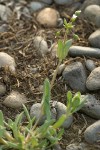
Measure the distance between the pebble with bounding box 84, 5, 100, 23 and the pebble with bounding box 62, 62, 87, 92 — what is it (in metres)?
0.63

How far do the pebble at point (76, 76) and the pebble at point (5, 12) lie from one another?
834mm

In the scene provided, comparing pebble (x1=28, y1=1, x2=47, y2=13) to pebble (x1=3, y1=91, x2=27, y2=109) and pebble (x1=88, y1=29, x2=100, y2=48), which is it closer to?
pebble (x1=88, y1=29, x2=100, y2=48)

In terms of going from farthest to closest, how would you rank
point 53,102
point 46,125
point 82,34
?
point 82,34
point 53,102
point 46,125

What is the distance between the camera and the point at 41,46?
2.80m

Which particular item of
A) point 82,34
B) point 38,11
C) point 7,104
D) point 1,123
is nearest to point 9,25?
point 38,11

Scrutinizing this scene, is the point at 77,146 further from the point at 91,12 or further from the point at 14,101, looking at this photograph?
the point at 91,12

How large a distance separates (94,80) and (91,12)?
812 millimetres

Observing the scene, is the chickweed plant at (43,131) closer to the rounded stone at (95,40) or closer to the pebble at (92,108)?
the pebble at (92,108)

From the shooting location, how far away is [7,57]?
267 cm

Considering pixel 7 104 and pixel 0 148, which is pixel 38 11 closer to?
pixel 7 104

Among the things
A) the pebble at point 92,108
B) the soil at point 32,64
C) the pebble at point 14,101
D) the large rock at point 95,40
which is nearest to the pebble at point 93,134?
the soil at point 32,64

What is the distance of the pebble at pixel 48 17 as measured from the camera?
10.0ft

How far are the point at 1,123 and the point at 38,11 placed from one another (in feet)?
4.43

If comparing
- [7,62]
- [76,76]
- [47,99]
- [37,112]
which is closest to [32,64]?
[7,62]
